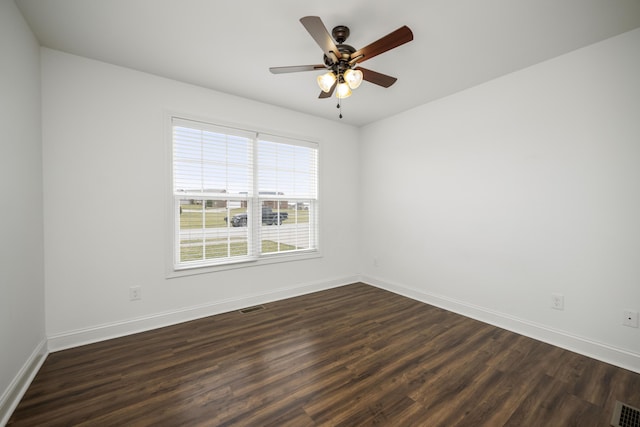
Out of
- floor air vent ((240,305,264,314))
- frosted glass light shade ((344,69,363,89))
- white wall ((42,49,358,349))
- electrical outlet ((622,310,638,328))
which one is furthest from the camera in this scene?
floor air vent ((240,305,264,314))

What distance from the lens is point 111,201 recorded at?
8.70ft

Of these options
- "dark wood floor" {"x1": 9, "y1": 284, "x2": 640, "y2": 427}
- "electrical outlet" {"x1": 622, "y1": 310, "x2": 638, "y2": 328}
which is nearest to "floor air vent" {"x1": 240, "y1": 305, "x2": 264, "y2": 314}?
"dark wood floor" {"x1": 9, "y1": 284, "x2": 640, "y2": 427}

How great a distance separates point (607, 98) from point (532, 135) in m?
0.56

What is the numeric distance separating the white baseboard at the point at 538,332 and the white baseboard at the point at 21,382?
391 cm

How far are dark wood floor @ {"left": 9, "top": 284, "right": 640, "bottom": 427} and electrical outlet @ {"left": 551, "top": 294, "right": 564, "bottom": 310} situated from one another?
0.38 metres

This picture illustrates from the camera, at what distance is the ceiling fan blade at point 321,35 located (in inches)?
63.5

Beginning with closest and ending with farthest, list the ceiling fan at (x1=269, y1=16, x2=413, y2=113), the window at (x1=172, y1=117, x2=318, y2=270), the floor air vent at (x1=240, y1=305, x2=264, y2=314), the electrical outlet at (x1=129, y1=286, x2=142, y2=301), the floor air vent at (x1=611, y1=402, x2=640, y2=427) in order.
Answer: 1. the floor air vent at (x1=611, y1=402, x2=640, y2=427)
2. the ceiling fan at (x1=269, y1=16, x2=413, y2=113)
3. the electrical outlet at (x1=129, y1=286, x2=142, y2=301)
4. the window at (x1=172, y1=117, x2=318, y2=270)
5. the floor air vent at (x1=240, y1=305, x2=264, y2=314)

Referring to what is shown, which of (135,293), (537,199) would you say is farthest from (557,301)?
(135,293)

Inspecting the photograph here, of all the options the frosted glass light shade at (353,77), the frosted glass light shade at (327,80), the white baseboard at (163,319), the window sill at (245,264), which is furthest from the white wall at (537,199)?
the frosted glass light shade at (327,80)

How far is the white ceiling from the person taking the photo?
1.90 metres

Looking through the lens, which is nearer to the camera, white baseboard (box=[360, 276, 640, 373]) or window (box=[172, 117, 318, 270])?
white baseboard (box=[360, 276, 640, 373])

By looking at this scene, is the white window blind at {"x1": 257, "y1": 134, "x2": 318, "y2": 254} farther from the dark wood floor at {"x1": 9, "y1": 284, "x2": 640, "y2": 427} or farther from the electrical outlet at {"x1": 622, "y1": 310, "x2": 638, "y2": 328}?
the electrical outlet at {"x1": 622, "y1": 310, "x2": 638, "y2": 328}

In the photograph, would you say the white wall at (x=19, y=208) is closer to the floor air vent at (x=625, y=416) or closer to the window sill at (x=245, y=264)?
the window sill at (x=245, y=264)

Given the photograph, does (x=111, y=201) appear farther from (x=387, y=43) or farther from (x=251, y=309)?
(x=387, y=43)
